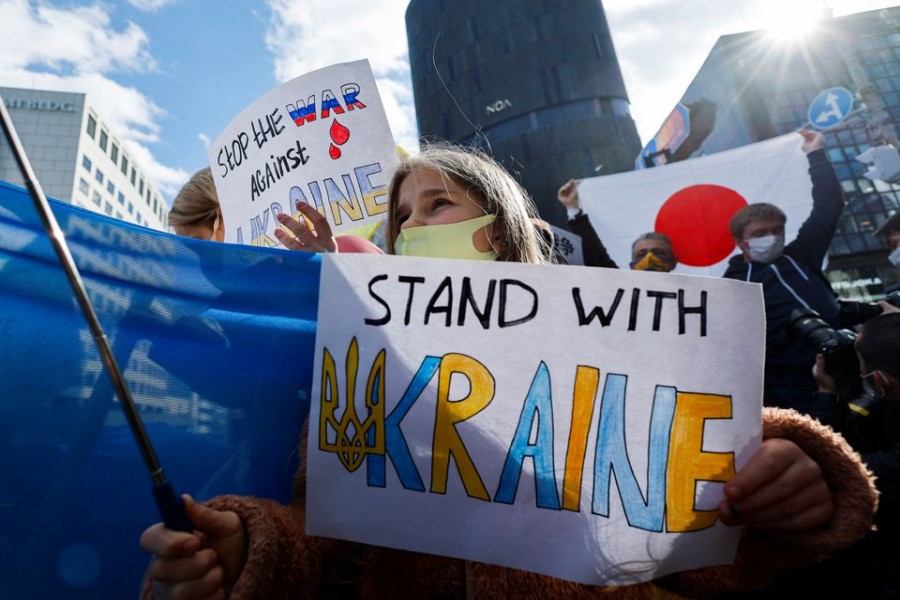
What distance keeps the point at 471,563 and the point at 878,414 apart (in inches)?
83.0

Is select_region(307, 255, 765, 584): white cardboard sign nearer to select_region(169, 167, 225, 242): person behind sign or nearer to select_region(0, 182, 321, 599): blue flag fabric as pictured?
select_region(0, 182, 321, 599): blue flag fabric

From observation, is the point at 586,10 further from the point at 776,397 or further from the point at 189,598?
the point at 189,598

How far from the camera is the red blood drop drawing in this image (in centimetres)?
160

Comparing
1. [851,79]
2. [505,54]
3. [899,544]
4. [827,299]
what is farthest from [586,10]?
[899,544]

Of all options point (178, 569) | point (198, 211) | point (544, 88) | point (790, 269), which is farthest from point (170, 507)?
point (544, 88)

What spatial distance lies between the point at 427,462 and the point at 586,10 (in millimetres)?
26253

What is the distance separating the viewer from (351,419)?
0.72 meters

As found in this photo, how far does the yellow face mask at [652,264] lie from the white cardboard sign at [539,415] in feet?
10.6

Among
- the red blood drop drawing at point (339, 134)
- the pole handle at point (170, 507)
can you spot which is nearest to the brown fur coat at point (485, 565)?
the pole handle at point (170, 507)

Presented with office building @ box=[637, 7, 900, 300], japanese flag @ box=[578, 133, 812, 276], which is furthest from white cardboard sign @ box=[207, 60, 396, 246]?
office building @ box=[637, 7, 900, 300]

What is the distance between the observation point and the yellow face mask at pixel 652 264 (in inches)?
149

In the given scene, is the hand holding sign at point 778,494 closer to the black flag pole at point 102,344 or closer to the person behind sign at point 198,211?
the black flag pole at point 102,344

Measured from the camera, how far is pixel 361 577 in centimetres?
77

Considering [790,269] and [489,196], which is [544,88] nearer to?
[790,269]
